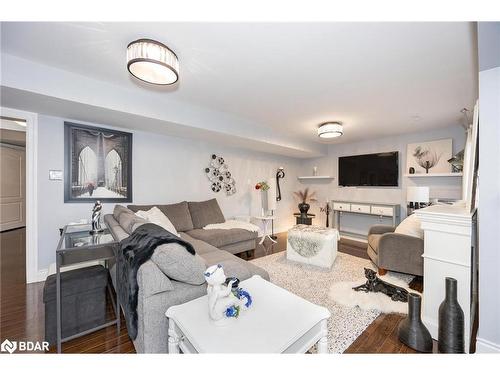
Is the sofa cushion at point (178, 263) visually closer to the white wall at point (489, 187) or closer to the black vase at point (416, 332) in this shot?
the black vase at point (416, 332)

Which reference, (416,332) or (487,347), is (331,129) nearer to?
(416,332)

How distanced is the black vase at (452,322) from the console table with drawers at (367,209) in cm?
313

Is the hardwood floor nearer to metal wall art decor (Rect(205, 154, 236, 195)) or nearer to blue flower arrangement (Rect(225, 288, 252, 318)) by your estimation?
blue flower arrangement (Rect(225, 288, 252, 318))

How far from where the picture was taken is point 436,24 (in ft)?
4.57

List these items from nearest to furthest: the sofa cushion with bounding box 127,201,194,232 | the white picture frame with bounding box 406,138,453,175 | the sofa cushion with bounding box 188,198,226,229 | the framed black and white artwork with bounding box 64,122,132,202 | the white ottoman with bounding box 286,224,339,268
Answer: the framed black and white artwork with bounding box 64,122,132,202 < the white ottoman with bounding box 286,224,339,268 < the sofa cushion with bounding box 127,201,194,232 < the sofa cushion with bounding box 188,198,226,229 < the white picture frame with bounding box 406,138,453,175

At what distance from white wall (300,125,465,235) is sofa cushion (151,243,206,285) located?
4559 millimetres

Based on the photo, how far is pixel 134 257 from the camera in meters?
1.32

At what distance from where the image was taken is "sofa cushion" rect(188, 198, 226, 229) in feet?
11.7

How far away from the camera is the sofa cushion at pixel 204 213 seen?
356cm

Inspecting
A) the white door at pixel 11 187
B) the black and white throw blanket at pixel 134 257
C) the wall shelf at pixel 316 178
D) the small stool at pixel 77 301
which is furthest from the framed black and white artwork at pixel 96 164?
the white door at pixel 11 187

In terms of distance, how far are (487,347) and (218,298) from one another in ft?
5.27

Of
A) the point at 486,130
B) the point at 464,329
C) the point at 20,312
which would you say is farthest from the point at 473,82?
the point at 20,312

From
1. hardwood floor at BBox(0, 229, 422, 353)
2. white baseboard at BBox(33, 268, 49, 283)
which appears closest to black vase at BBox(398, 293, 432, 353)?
hardwood floor at BBox(0, 229, 422, 353)
